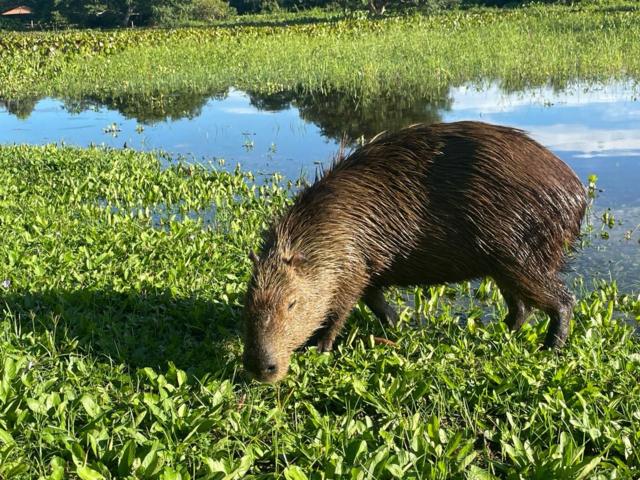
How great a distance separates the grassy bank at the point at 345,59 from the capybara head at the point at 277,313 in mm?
9323

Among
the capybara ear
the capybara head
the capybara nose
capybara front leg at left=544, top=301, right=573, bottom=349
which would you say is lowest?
capybara front leg at left=544, top=301, right=573, bottom=349

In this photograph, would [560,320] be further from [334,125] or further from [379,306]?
[334,125]

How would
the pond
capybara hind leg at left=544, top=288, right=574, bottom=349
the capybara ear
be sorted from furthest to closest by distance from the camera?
the pond → capybara hind leg at left=544, top=288, right=574, bottom=349 → the capybara ear

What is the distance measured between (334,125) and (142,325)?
22.7 ft

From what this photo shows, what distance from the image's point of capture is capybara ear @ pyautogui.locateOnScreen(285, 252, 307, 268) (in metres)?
3.30

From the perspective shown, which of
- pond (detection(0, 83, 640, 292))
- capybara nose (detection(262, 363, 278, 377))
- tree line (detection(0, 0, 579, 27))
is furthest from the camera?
tree line (detection(0, 0, 579, 27))

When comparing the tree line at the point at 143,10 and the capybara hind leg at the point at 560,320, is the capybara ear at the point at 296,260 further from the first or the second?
the tree line at the point at 143,10

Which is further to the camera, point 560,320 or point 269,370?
point 560,320

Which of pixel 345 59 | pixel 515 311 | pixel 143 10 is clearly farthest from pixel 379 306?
pixel 143 10

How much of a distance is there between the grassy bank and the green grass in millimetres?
8513

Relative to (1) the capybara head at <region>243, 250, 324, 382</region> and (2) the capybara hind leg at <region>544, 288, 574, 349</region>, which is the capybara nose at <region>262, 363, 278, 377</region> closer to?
(1) the capybara head at <region>243, 250, 324, 382</region>

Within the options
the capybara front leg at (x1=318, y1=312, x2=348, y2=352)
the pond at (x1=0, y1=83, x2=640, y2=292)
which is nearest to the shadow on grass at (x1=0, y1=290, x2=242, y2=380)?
the capybara front leg at (x1=318, y1=312, x2=348, y2=352)

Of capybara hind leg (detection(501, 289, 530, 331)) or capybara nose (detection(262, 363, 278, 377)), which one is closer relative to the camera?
capybara nose (detection(262, 363, 278, 377))

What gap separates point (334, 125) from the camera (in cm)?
1037
